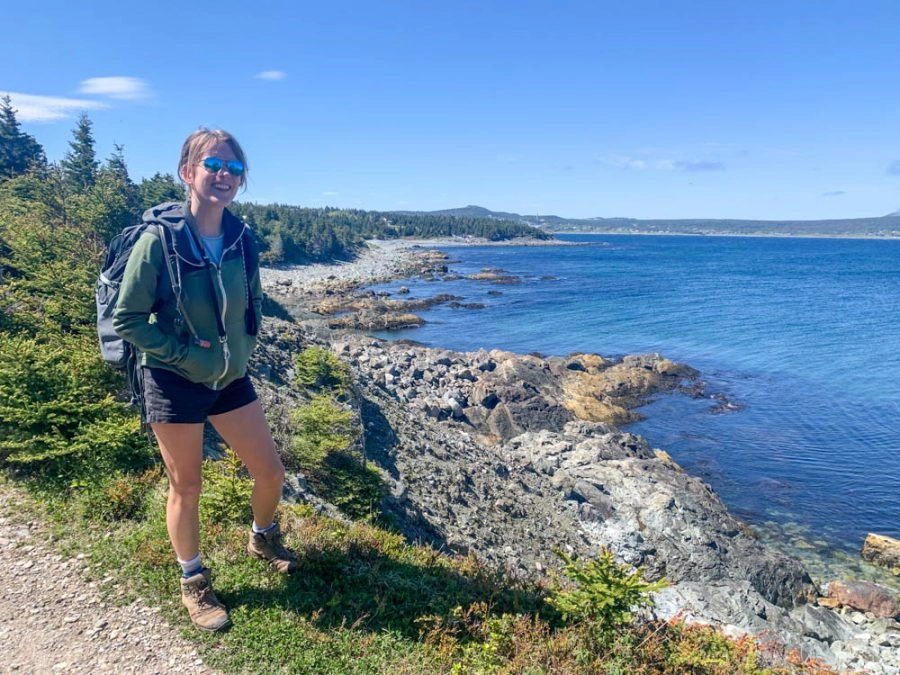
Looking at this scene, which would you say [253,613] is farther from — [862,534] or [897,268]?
[897,268]

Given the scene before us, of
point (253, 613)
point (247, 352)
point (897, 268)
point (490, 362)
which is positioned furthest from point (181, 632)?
point (897, 268)

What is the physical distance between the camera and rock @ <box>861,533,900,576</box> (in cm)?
1351

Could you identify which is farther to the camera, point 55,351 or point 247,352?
point 55,351

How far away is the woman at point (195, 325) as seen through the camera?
10.6 ft

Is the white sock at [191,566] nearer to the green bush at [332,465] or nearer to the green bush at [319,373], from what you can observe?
the green bush at [332,465]

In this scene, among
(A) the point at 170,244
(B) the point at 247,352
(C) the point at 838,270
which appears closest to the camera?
(A) the point at 170,244

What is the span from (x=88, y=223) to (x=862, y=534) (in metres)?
24.9

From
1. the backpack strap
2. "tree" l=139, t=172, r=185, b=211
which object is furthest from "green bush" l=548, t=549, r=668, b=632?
"tree" l=139, t=172, r=185, b=211

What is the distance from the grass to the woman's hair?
312 cm

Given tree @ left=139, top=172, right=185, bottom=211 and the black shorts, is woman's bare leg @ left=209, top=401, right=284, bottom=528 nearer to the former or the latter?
the black shorts

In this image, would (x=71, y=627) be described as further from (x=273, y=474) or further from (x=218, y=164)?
(x=218, y=164)

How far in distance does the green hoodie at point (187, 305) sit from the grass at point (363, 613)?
1812mm

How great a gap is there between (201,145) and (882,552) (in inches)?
684

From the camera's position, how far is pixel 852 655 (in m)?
10.4
